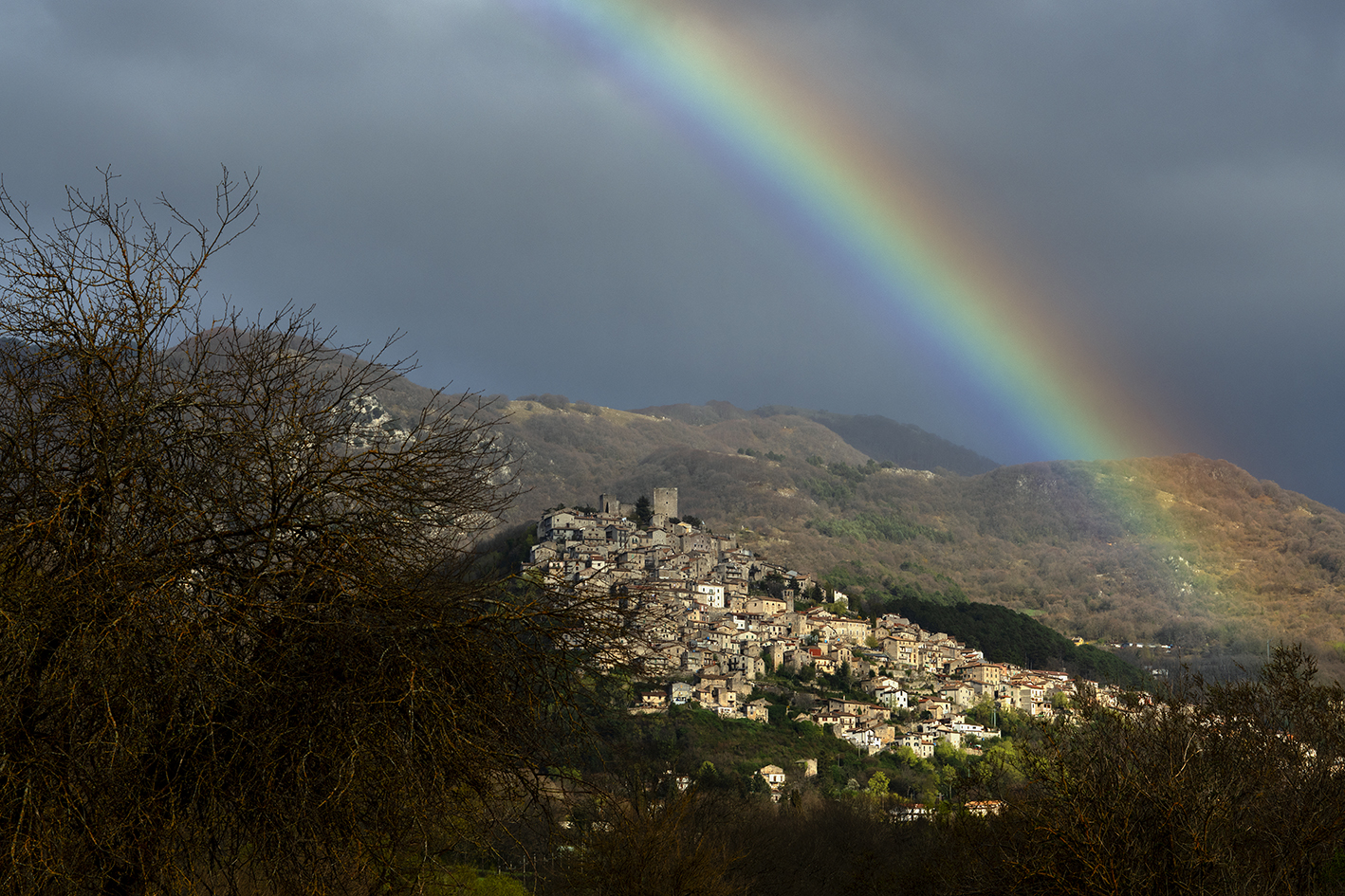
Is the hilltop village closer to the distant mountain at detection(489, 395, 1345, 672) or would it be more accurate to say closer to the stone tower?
the stone tower

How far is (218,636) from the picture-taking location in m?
4.20

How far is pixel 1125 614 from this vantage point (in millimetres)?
95812

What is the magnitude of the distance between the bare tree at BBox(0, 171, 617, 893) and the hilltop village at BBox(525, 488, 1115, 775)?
144ft

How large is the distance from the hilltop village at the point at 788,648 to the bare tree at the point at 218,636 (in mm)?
43862

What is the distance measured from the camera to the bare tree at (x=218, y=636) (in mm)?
3801

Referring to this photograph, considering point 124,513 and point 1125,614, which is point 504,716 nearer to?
point 124,513

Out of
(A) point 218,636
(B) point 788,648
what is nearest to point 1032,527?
(B) point 788,648

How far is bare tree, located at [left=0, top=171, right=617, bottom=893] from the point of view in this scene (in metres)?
3.80

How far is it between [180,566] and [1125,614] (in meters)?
104

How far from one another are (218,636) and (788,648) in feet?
221

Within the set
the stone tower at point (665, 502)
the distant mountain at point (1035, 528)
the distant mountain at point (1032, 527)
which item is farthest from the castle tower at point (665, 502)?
the distant mountain at point (1035, 528)

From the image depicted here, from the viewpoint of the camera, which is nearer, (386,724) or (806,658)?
(386,724)

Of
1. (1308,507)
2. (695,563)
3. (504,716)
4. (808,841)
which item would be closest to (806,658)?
(695,563)

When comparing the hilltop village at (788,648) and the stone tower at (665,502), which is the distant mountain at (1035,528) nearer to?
the stone tower at (665,502)
